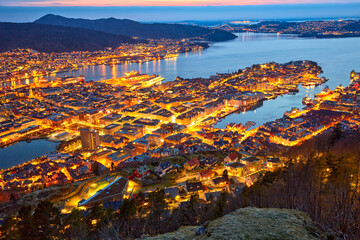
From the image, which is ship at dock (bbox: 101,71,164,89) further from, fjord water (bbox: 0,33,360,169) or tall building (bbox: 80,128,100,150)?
tall building (bbox: 80,128,100,150)

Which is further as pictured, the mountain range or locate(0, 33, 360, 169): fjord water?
the mountain range

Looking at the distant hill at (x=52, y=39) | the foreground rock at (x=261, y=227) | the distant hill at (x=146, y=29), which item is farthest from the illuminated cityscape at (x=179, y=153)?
the distant hill at (x=146, y=29)

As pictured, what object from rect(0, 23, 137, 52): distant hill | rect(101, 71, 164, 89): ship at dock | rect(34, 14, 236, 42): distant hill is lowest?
rect(101, 71, 164, 89): ship at dock

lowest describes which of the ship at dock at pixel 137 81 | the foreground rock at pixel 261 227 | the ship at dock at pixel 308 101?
the ship at dock at pixel 308 101

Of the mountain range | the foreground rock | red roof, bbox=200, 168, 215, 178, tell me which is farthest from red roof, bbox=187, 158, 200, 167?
the mountain range

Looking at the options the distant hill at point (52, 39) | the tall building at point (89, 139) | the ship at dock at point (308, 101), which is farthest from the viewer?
the distant hill at point (52, 39)

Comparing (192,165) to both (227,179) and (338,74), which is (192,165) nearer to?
(227,179)

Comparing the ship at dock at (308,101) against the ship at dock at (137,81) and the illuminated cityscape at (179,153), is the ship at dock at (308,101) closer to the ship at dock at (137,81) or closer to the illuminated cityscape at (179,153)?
the illuminated cityscape at (179,153)
